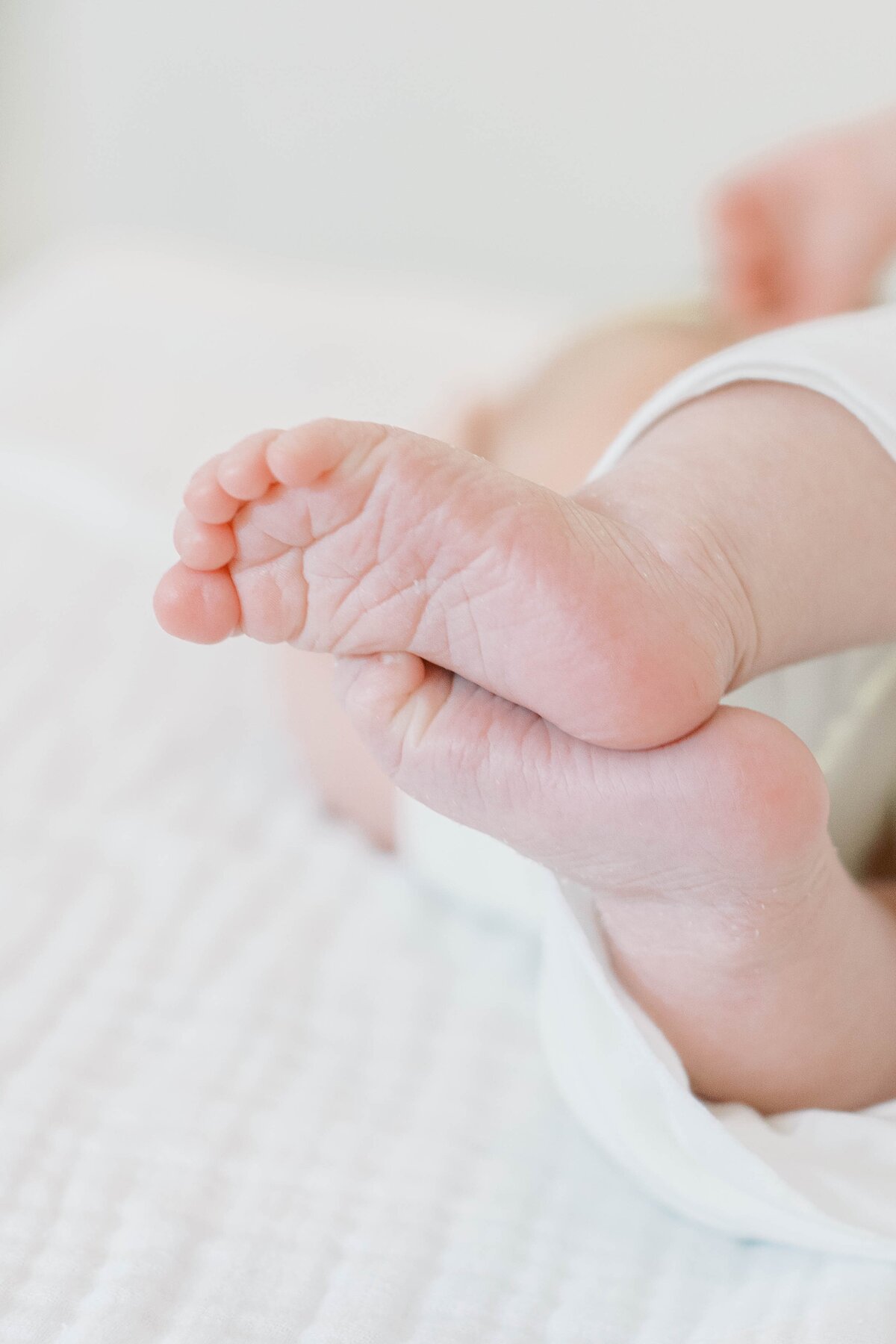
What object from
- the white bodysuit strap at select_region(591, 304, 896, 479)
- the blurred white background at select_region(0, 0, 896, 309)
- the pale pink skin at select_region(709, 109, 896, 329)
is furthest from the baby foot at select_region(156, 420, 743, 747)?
the blurred white background at select_region(0, 0, 896, 309)

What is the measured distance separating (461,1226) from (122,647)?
21.4 inches

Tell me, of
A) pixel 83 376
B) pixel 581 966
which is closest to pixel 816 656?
pixel 581 966

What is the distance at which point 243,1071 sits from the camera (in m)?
0.65

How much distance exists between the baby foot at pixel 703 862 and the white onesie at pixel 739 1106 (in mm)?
18

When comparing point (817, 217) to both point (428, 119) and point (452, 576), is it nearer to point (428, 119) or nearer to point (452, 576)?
point (452, 576)

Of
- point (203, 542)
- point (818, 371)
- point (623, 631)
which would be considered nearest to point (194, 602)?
point (203, 542)

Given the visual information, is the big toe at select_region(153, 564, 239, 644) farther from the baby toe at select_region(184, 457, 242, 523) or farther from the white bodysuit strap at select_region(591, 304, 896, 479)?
the white bodysuit strap at select_region(591, 304, 896, 479)

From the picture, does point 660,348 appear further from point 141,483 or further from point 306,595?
point 306,595

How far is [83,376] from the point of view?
1245mm

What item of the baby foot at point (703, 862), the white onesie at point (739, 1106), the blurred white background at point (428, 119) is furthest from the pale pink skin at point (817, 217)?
the blurred white background at point (428, 119)

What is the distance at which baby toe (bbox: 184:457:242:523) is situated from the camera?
43cm

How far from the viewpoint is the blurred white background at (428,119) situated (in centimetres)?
164

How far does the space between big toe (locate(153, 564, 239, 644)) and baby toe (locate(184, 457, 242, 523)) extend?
0.08 feet

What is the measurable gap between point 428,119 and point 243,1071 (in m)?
1.56
